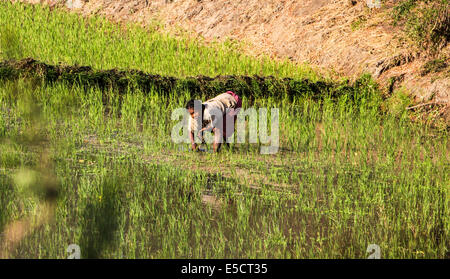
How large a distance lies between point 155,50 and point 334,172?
5117 millimetres

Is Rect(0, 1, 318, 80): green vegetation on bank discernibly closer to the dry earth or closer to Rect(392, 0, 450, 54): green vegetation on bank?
the dry earth

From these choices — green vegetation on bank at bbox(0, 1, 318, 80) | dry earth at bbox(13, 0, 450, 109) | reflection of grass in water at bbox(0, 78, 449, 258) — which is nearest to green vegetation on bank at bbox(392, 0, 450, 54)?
dry earth at bbox(13, 0, 450, 109)

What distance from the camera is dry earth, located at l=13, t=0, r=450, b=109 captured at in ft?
27.4

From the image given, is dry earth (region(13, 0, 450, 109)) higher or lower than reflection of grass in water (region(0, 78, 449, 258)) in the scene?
higher

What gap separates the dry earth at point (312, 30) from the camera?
27.4 ft

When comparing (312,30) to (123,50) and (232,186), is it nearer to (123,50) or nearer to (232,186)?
(123,50)

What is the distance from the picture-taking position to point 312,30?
1022cm

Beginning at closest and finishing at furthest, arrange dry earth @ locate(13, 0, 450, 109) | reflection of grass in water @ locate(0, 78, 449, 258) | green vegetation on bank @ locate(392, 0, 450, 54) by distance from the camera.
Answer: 1. reflection of grass in water @ locate(0, 78, 449, 258)
2. green vegetation on bank @ locate(392, 0, 450, 54)
3. dry earth @ locate(13, 0, 450, 109)

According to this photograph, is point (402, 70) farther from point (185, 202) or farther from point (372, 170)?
point (185, 202)

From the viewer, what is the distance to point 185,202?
4246 millimetres

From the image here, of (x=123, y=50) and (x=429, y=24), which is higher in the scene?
(x=429, y=24)

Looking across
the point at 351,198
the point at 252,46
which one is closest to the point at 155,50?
the point at 252,46

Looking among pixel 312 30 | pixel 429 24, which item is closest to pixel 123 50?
pixel 312 30

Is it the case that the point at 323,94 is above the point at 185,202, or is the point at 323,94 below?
above
